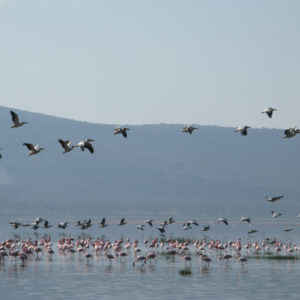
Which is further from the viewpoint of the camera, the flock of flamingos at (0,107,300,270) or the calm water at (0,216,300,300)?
the flock of flamingos at (0,107,300,270)

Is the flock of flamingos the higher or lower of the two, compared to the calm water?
higher

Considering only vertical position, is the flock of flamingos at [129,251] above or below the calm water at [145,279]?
above

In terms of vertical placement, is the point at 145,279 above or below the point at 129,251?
below

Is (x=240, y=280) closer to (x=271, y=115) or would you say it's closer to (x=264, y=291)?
(x=264, y=291)

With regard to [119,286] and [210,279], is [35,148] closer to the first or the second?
[119,286]

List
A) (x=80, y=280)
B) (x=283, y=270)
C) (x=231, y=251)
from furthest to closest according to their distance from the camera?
(x=231, y=251) < (x=283, y=270) < (x=80, y=280)

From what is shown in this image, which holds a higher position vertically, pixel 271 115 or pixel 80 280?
pixel 271 115

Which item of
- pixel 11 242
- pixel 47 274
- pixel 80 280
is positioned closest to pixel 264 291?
pixel 80 280

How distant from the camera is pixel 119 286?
1781 inches

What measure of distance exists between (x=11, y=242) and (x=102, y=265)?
11.1m

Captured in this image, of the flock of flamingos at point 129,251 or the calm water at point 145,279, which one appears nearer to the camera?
the calm water at point 145,279

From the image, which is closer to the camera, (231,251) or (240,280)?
(240,280)

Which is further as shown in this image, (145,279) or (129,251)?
(129,251)

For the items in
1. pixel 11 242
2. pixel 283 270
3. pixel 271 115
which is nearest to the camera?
pixel 271 115
